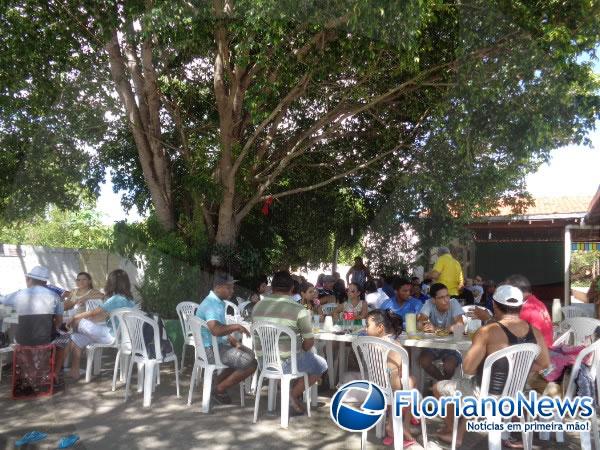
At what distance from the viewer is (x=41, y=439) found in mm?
4711

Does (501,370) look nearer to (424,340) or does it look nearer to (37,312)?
(424,340)

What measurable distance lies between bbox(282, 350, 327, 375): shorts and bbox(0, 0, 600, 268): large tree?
3.46 metres

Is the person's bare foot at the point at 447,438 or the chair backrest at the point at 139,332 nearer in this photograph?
the person's bare foot at the point at 447,438

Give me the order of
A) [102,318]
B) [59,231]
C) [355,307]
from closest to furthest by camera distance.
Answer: [102,318]
[355,307]
[59,231]

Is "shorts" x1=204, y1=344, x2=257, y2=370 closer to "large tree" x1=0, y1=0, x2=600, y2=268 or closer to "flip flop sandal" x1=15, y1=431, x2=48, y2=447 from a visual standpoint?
"flip flop sandal" x1=15, y1=431, x2=48, y2=447

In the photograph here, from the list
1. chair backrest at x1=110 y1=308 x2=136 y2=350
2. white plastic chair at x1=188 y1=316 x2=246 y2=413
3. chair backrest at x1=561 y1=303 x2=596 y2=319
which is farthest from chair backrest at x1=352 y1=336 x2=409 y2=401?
chair backrest at x1=561 y1=303 x2=596 y2=319

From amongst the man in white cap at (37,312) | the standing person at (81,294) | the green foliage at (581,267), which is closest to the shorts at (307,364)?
the man in white cap at (37,312)

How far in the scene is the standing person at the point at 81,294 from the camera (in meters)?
7.25

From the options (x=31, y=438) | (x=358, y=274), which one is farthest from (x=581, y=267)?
(x=31, y=438)

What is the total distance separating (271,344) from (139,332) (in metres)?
1.54

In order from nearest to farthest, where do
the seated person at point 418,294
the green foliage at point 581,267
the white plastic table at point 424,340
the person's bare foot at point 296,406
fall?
1. the white plastic table at point 424,340
2. the person's bare foot at point 296,406
3. the seated person at point 418,294
4. the green foliage at point 581,267

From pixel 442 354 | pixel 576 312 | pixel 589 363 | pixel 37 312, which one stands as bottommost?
pixel 442 354

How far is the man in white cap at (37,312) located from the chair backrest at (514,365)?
430cm

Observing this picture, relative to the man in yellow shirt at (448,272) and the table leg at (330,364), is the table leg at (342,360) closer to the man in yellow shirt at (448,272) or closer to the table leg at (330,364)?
the table leg at (330,364)
